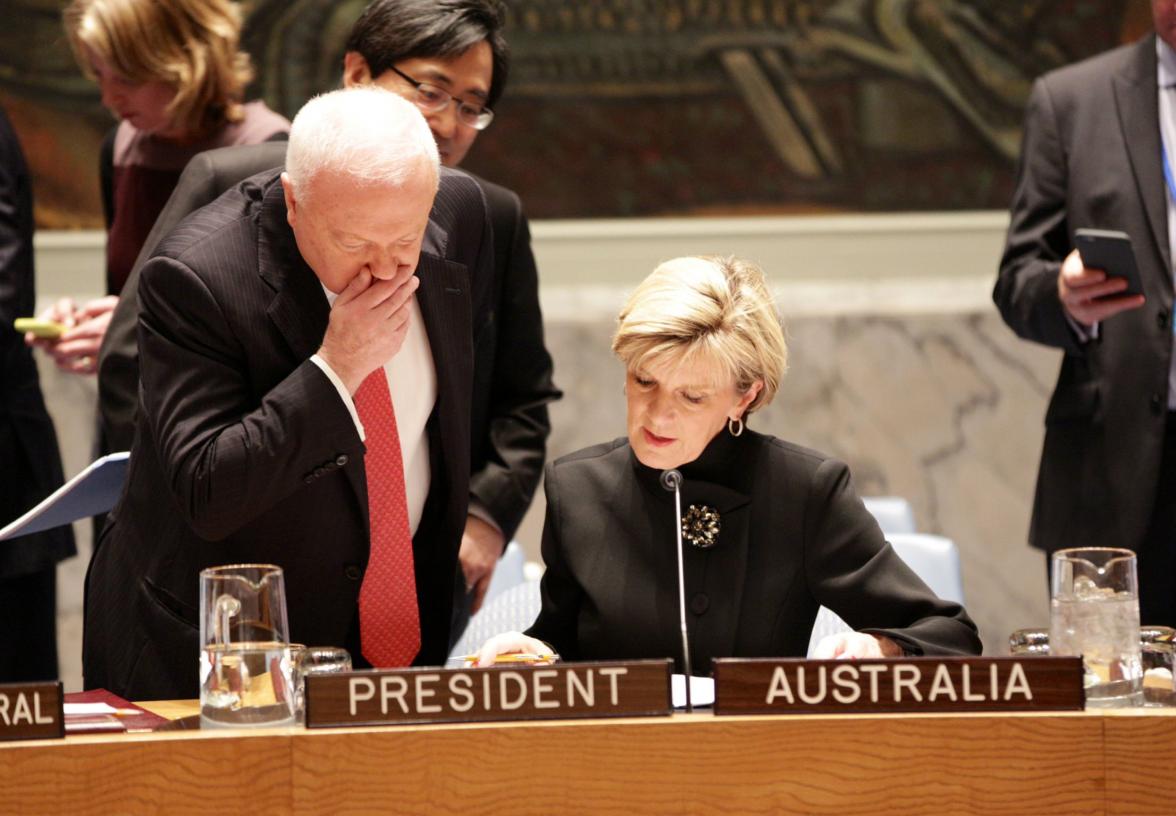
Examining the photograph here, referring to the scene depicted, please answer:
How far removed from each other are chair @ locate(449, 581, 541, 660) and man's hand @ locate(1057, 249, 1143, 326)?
1.22m

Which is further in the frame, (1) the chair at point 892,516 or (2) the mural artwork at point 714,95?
(2) the mural artwork at point 714,95

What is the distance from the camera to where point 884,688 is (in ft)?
6.74

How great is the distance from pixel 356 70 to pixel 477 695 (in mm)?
1602

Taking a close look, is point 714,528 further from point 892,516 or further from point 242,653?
point 892,516

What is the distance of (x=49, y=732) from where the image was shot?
2.03 metres

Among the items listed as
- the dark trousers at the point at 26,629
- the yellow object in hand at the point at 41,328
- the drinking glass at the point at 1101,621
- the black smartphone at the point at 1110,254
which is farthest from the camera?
the dark trousers at the point at 26,629

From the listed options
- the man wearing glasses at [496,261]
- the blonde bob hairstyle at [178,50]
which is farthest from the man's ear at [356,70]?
the blonde bob hairstyle at [178,50]

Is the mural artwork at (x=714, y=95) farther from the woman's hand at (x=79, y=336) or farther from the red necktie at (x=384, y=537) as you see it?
the red necktie at (x=384, y=537)

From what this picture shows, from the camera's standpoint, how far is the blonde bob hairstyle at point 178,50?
140 inches

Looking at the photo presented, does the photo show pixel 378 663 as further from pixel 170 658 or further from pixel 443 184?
pixel 443 184

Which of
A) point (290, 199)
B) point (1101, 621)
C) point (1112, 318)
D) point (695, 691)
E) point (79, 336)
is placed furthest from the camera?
point (1112, 318)

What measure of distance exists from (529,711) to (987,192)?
3.94m

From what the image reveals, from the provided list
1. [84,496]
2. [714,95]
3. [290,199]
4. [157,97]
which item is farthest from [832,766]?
[714,95]

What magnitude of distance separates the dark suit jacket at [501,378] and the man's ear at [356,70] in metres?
0.27
